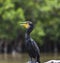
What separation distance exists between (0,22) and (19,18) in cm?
253

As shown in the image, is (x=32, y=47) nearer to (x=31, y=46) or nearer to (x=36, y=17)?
(x=31, y=46)

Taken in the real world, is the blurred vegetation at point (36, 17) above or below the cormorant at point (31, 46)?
below

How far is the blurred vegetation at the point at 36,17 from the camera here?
4128 centimetres

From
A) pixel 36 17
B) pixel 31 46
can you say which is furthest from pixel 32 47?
pixel 36 17

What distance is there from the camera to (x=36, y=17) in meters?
42.6

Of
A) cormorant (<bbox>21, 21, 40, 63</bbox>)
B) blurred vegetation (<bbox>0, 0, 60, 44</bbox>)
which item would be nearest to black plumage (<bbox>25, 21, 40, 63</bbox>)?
cormorant (<bbox>21, 21, 40, 63</bbox>)

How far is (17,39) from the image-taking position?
144 ft

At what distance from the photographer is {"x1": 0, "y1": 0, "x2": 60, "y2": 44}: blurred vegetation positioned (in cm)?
4128

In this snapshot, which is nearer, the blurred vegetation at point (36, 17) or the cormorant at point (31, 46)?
the cormorant at point (31, 46)

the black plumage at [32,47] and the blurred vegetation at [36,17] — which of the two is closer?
the black plumage at [32,47]

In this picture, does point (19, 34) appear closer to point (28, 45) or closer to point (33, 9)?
point (33, 9)

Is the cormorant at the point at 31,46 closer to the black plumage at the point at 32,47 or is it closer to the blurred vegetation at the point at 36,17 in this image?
the black plumage at the point at 32,47

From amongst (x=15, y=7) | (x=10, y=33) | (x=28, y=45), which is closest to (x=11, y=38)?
(x=10, y=33)

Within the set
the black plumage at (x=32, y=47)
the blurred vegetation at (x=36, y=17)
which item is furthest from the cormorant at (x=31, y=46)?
the blurred vegetation at (x=36, y=17)
